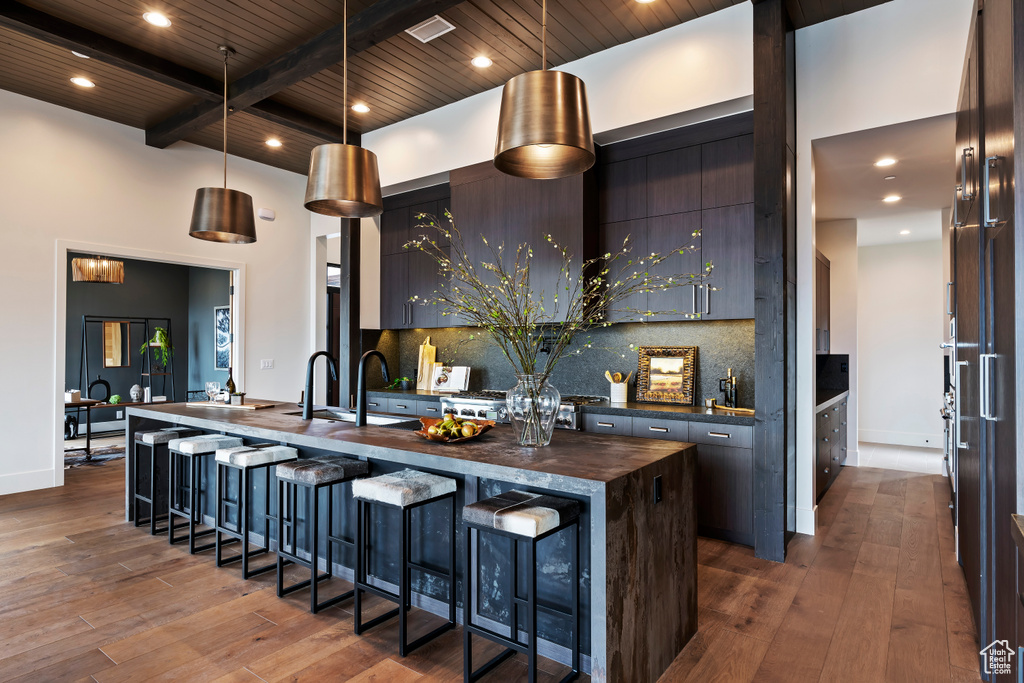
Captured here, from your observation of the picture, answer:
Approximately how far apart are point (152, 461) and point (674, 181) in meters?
4.31

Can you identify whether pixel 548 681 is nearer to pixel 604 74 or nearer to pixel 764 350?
pixel 764 350

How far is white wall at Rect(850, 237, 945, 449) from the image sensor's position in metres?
7.39

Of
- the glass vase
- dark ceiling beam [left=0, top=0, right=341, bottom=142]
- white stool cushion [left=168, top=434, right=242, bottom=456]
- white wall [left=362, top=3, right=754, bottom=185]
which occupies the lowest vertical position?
white stool cushion [left=168, top=434, right=242, bottom=456]

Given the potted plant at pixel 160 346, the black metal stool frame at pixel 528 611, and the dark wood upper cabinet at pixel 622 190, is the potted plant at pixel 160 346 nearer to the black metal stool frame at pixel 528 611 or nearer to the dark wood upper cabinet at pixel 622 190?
the dark wood upper cabinet at pixel 622 190

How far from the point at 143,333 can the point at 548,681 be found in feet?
31.4

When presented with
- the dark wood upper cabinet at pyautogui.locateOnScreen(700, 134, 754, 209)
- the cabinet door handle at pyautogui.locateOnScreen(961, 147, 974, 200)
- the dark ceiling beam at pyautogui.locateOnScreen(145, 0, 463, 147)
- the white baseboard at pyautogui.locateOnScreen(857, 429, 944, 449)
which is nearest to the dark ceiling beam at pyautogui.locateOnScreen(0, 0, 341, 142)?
the dark ceiling beam at pyautogui.locateOnScreen(145, 0, 463, 147)

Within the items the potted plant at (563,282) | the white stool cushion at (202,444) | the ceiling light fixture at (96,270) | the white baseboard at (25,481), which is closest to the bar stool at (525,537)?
the potted plant at (563,282)

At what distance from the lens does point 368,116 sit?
546cm

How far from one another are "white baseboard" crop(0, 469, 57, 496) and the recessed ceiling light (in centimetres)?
403

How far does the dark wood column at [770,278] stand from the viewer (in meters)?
3.39

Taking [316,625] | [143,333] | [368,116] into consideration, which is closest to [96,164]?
[368,116]

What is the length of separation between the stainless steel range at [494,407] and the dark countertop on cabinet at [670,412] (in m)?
0.11

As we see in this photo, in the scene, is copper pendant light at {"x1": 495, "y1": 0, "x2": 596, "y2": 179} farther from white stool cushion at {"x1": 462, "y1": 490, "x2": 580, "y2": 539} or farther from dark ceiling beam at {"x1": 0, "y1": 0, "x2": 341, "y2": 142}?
dark ceiling beam at {"x1": 0, "y1": 0, "x2": 341, "y2": 142}

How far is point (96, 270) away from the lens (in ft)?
23.0
